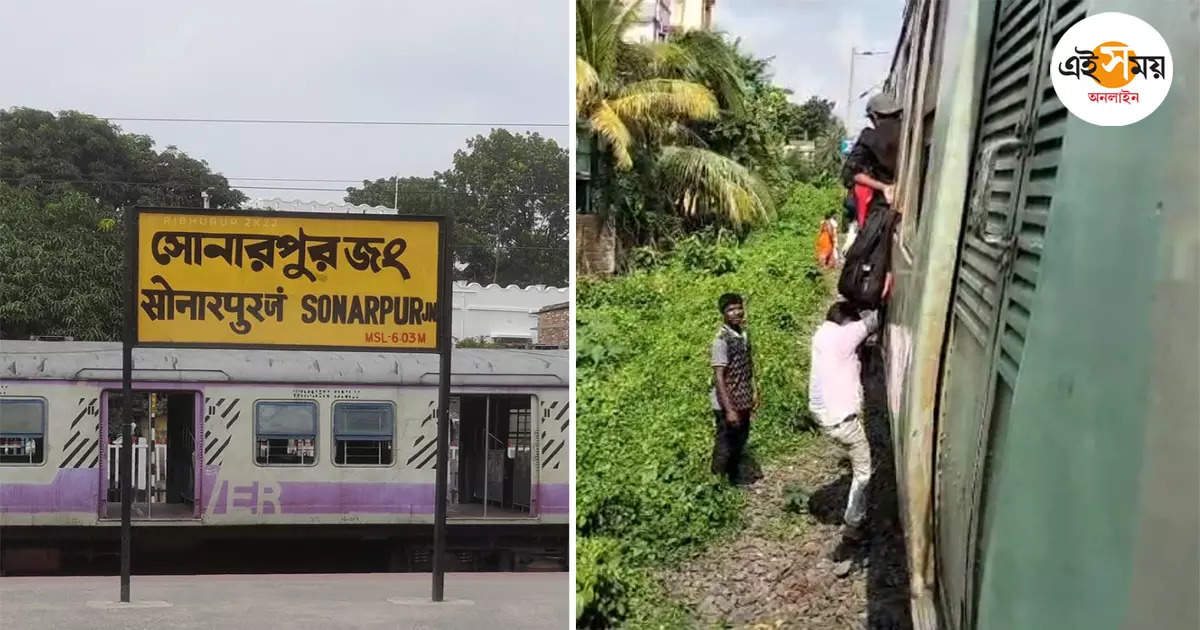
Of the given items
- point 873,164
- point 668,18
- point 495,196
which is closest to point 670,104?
point 668,18

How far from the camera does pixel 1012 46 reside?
185 centimetres

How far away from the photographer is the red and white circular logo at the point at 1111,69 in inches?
63.1

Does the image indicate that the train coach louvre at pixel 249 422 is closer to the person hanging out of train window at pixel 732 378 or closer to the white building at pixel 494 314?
the white building at pixel 494 314

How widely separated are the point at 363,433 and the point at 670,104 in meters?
6.08

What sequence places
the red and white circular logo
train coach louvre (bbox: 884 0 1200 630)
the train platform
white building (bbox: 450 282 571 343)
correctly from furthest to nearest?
white building (bbox: 450 282 571 343), the train platform, the red and white circular logo, train coach louvre (bbox: 884 0 1200 630)

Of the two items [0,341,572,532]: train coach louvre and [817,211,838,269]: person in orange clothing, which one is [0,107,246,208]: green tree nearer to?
[0,341,572,532]: train coach louvre

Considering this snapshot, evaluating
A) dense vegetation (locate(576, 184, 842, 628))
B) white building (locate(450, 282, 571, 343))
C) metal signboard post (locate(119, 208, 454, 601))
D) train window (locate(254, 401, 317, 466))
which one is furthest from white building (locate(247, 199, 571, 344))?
dense vegetation (locate(576, 184, 842, 628))

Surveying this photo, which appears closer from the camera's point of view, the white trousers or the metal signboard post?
the white trousers

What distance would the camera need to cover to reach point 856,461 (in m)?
2.44

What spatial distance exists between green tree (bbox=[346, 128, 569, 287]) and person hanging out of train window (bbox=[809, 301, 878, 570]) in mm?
6330

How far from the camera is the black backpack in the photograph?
2.40 metres

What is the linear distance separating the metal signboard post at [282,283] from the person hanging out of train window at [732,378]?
328 centimetres

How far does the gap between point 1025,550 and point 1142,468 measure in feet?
0.65

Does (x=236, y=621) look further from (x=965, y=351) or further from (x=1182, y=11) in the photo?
(x=1182, y=11)
